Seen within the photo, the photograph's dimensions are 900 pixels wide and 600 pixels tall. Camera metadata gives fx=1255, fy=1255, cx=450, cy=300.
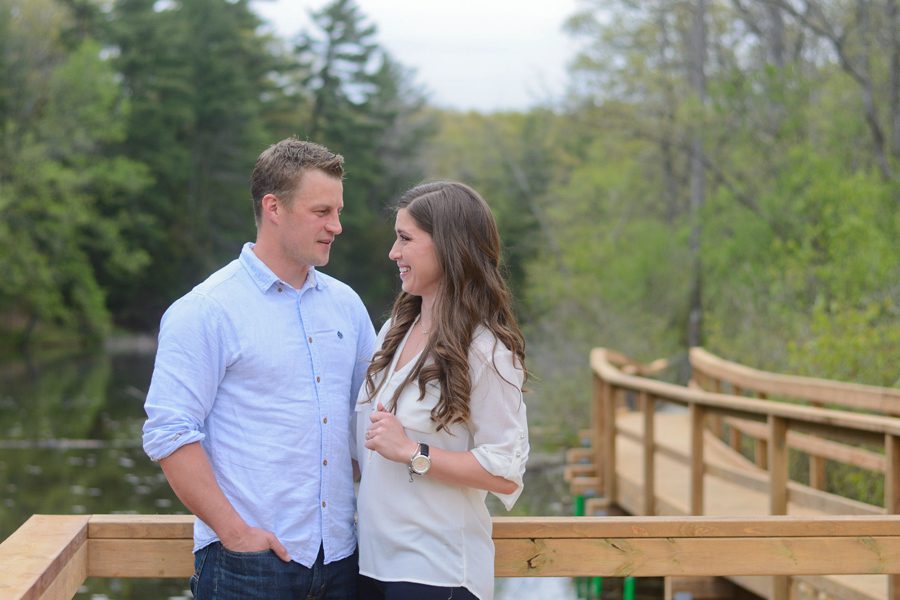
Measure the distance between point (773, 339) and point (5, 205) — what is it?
23813 mm

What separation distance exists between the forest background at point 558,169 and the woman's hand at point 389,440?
94 cm

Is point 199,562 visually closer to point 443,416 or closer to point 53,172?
point 443,416

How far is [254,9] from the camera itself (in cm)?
4853

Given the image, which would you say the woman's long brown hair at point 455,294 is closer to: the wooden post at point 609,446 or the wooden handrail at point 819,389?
the wooden handrail at point 819,389

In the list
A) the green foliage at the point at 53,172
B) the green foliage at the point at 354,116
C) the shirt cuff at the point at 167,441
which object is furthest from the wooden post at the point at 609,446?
the green foliage at the point at 354,116

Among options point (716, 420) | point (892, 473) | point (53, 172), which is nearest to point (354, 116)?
point (53, 172)

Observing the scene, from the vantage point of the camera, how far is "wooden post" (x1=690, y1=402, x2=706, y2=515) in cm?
686

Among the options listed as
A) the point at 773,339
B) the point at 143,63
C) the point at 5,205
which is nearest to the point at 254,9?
the point at 143,63

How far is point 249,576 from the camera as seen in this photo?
2715 millimetres

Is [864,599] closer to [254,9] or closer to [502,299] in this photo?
[502,299]

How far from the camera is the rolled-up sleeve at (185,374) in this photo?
2.63m

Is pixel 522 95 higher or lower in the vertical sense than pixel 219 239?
higher

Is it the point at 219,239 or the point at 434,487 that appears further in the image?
the point at 219,239

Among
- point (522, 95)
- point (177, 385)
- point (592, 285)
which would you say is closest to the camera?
point (177, 385)
